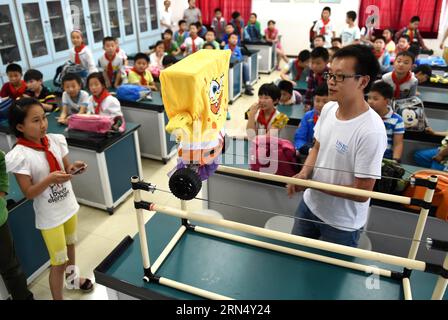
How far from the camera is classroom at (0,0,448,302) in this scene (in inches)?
49.6

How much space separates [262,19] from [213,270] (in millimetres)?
8280

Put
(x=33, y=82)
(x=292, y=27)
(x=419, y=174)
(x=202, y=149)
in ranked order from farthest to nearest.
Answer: (x=292, y=27), (x=33, y=82), (x=419, y=174), (x=202, y=149)

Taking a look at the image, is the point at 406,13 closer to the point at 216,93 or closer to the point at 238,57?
the point at 238,57

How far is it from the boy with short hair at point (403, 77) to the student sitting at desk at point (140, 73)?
260 cm

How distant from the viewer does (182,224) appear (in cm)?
180

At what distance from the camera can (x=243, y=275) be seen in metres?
1.51

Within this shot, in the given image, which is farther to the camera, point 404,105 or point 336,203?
point 404,105

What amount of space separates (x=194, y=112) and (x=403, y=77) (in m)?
2.81

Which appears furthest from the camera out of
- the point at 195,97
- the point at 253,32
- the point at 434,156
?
the point at 253,32

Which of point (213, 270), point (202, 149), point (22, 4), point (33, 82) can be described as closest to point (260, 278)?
point (213, 270)

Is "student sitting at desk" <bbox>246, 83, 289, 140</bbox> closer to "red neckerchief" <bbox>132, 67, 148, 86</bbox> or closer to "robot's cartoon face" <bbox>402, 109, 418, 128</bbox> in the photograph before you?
"robot's cartoon face" <bbox>402, 109, 418, 128</bbox>

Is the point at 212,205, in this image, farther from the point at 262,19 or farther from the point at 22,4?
the point at 262,19

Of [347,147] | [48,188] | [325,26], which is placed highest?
[325,26]

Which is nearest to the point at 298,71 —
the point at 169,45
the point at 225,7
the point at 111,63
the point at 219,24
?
the point at 111,63
